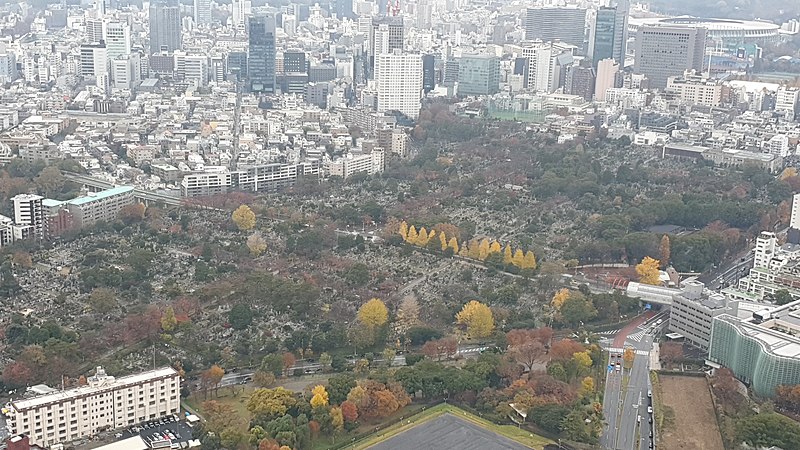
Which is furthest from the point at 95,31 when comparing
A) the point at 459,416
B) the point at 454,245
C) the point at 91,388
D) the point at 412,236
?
the point at 459,416

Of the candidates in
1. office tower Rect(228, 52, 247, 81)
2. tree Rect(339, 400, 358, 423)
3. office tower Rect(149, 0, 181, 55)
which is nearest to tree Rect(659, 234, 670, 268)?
tree Rect(339, 400, 358, 423)

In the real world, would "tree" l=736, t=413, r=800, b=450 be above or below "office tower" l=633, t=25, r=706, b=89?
below

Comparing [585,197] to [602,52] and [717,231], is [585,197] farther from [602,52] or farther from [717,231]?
[602,52]

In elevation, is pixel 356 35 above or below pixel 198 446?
above

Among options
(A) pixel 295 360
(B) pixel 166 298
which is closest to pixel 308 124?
(B) pixel 166 298

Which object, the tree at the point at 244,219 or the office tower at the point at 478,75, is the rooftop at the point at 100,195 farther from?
the office tower at the point at 478,75

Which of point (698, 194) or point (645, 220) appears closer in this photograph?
→ point (645, 220)

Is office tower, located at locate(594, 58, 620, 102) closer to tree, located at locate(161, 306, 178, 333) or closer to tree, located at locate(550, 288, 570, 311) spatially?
tree, located at locate(550, 288, 570, 311)
